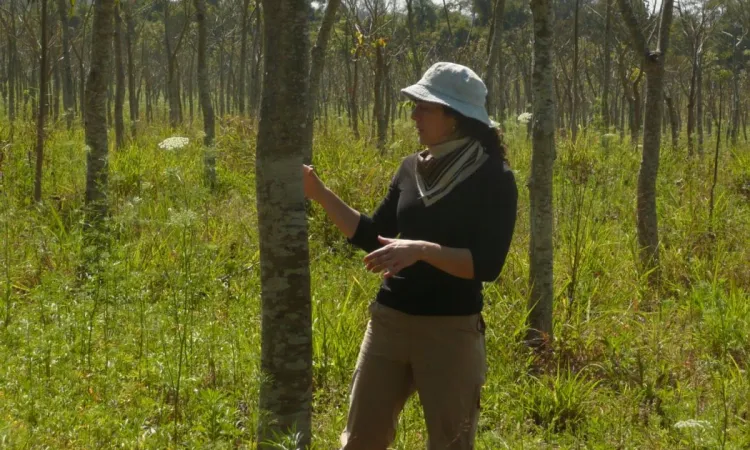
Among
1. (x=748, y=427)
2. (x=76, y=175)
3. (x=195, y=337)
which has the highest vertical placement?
(x=76, y=175)

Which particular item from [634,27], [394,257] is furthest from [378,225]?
[634,27]

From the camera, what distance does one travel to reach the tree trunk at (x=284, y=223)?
2.38 m

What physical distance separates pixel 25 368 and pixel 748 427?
360 centimetres

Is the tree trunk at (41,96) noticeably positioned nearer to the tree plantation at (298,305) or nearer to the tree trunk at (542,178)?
the tree plantation at (298,305)

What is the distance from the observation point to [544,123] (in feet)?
15.0

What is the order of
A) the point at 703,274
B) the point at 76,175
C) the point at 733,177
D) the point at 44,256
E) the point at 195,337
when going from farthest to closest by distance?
the point at 733,177, the point at 76,175, the point at 703,274, the point at 44,256, the point at 195,337

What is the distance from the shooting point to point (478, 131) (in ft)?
8.60

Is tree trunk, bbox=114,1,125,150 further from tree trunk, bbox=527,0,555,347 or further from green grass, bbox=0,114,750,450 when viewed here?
tree trunk, bbox=527,0,555,347

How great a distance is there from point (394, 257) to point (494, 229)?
41cm

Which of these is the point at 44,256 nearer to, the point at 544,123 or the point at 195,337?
the point at 195,337

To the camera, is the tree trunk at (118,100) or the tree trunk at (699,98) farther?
the tree trunk at (118,100)

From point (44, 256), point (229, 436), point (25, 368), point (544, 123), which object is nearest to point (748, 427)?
point (544, 123)

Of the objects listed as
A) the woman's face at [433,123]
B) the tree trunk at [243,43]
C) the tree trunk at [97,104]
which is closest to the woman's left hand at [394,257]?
the woman's face at [433,123]

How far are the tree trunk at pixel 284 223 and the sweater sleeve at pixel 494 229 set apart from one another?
58 centimetres
